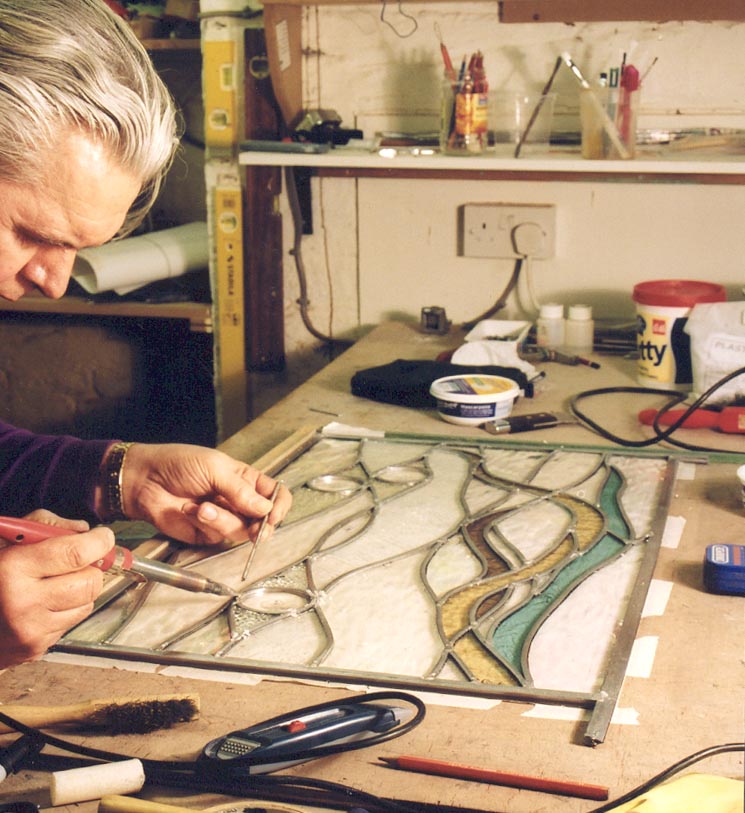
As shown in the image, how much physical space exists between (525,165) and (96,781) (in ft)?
4.77

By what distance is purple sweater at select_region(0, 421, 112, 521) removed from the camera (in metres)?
1.29

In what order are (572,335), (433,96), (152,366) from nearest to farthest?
(572,335)
(433,96)
(152,366)

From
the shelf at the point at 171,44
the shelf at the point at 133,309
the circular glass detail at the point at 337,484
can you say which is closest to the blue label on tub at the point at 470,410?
the circular glass detail at the point at 337,484

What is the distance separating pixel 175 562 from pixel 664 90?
140cm

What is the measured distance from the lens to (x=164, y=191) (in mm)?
2732

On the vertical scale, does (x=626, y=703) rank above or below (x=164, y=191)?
below

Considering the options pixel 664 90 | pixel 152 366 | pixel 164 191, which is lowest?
pixel 152 366

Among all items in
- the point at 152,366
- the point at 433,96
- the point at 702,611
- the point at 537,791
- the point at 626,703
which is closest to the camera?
the point at 537,791

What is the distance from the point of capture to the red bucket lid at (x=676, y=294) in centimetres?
171

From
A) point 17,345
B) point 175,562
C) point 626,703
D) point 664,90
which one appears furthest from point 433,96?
point 626,703

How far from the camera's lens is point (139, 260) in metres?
2.25

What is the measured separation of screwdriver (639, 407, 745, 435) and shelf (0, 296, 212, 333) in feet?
3.61

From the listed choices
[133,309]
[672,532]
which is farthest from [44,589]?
[133,309]

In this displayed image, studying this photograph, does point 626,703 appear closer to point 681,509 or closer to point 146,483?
point 681,509
